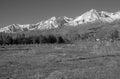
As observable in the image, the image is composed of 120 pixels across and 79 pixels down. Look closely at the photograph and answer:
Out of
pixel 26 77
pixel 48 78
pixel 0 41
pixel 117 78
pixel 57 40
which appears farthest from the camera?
pixel 57 40

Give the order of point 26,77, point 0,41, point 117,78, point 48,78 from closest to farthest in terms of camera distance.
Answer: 1. point 117,78
2. point 48,78
3. point 26,77
4. point 0,41

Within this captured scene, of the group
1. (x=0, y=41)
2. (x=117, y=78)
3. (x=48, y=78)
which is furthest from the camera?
(x=0, y=41)

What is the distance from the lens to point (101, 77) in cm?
1343

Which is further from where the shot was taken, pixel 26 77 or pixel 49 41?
pixel 49 41

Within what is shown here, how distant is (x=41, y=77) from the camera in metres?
14.2

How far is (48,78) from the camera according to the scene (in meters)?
13.6

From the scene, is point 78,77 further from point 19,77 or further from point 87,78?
point 19,77

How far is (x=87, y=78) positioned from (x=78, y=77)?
0.76m

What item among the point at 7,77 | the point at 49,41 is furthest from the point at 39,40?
the point at 7,77

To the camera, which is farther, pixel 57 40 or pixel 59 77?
pixel 57 40

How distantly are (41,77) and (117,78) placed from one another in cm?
594

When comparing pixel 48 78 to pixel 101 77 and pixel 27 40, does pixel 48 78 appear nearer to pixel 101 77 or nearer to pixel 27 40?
pixel 101 77

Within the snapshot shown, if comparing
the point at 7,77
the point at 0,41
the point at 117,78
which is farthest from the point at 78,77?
the point at 0,41

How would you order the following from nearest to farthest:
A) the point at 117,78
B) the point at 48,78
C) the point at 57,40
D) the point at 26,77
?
the point at 117,78, the point at 48,78, the point at 26,77, the point at 57,40
